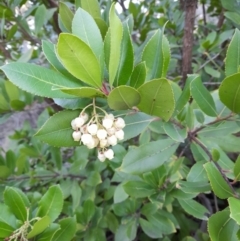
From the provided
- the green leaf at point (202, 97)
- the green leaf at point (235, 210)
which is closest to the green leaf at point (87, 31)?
the green leaf at point (202, 97)

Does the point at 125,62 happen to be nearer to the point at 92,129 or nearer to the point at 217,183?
the point at 92,129

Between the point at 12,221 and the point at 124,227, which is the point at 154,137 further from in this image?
the point at 12,221

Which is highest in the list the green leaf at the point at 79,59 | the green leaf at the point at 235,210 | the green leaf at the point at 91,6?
the green leaf at the point at 91,6

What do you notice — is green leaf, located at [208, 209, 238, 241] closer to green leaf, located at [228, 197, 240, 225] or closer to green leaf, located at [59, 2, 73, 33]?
green leaf, located at [228, 197, 240, 225]

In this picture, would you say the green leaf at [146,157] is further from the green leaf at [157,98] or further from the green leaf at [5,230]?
the green leaf at [5,230]

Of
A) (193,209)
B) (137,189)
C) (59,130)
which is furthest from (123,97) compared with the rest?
(193,209)
